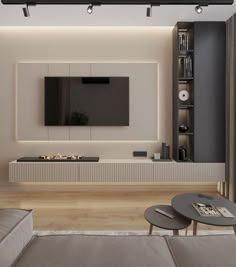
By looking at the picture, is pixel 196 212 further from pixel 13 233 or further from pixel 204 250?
pixel 13 233

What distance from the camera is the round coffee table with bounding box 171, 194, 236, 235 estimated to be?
1777mm

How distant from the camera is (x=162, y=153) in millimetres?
4074

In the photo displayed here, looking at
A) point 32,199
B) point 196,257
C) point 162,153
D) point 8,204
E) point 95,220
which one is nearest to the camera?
point 196,257

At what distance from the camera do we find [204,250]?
3.96 feet

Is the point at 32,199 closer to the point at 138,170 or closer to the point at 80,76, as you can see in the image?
the point at 138,170

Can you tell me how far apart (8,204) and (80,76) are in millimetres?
2211

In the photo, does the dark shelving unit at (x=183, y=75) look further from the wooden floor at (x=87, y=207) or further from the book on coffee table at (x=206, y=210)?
the book on coffee table at (x=206, y=210)

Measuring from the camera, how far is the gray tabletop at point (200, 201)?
178cm

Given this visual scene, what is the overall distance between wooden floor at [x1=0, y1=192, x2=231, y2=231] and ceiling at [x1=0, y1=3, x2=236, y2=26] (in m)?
2.66

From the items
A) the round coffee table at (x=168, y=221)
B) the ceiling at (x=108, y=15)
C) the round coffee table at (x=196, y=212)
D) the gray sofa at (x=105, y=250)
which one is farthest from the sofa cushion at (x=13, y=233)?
the ceiling at (x=108, y=15)

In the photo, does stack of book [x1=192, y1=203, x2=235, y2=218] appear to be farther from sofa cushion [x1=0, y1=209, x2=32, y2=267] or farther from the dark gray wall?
the dark gray wall

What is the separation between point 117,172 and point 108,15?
2.29m

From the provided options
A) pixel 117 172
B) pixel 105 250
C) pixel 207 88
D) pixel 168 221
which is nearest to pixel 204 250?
pixel 105 250

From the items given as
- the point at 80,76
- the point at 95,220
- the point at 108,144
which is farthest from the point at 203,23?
the point at 95,220
